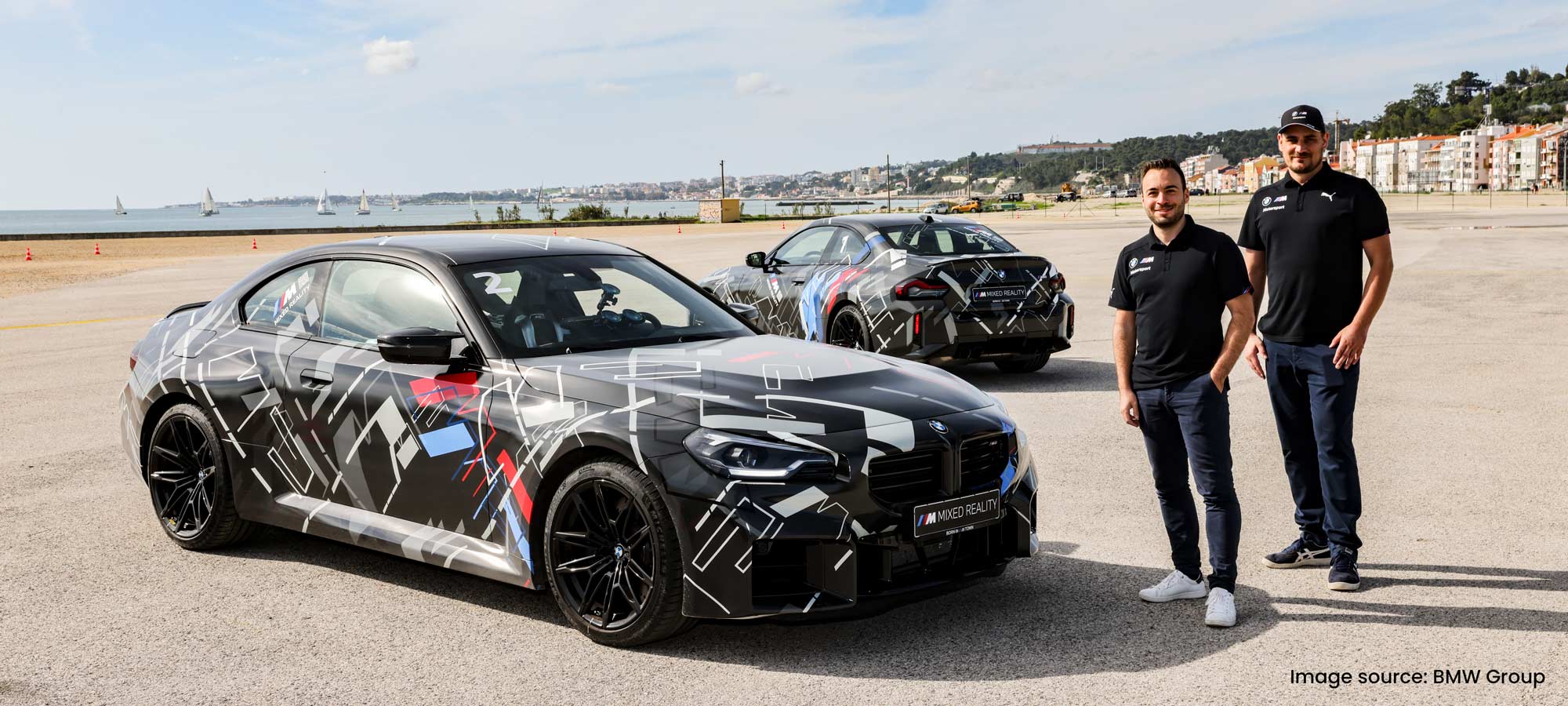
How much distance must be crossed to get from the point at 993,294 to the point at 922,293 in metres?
0.61

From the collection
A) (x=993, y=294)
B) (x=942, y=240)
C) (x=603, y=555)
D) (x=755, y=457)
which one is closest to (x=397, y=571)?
(x=603, y=555)

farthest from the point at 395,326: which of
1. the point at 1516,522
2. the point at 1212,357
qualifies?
the point at 1516,522

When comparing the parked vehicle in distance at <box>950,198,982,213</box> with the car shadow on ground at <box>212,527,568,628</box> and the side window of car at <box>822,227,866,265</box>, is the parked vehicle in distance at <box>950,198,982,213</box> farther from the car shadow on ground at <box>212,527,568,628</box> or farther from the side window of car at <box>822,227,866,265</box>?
the car shadow on ground at <box>212,527,568,628</box>

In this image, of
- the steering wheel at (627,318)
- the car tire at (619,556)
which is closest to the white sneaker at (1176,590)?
the car tire at (619,556)

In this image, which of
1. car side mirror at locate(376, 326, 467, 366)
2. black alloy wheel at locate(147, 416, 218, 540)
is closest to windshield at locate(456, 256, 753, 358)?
car side mirror at locate(376, 326, 467, 366)

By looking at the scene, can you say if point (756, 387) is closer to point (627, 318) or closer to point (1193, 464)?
point (627, 318)

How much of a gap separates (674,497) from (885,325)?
6981 millimetres

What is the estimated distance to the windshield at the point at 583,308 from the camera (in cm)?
537

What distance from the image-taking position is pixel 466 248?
5844 mm

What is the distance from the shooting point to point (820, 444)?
14.7 ft

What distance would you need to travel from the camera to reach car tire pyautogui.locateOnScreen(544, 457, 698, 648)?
14.8ft

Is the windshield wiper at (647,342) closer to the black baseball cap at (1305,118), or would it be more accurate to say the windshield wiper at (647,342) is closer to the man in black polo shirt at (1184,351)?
the man in black polo shirt at (1184,351)

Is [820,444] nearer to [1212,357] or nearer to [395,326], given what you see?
[1212,357]

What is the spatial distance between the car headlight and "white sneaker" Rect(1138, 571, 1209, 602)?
1.63 m
